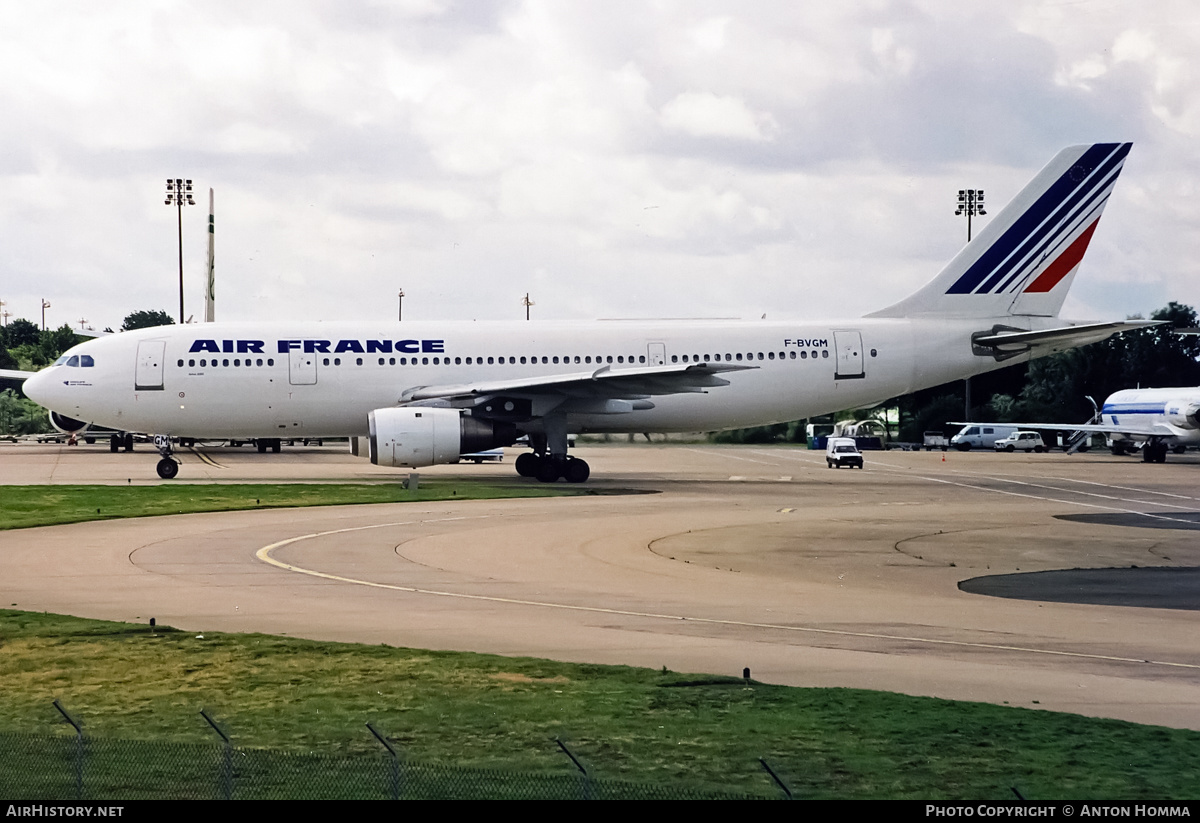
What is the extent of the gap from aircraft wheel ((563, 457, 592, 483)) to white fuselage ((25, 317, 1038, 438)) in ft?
4.96

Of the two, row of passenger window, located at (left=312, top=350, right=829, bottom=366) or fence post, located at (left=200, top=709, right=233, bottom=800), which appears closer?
fence post, located at (left=200, top=709, right=233, bottom=800)

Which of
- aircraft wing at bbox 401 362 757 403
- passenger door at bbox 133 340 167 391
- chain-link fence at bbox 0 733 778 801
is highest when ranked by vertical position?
passenger door at bbox 133 340 167 391

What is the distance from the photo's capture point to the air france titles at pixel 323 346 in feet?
130

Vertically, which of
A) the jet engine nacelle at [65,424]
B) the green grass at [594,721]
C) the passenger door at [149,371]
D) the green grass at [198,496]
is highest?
the passenger door at [149,371]

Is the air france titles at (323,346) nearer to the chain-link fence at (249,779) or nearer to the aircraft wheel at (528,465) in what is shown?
the aircraft wheel at (528,465)

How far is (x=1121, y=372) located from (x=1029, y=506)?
68169mm

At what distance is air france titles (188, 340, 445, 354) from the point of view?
39.8 meters

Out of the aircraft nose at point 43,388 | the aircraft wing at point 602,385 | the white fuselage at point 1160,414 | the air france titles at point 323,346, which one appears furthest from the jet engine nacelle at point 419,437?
the white fuselage at point 1160,414

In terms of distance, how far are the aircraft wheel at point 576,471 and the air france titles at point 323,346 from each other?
5233 mm

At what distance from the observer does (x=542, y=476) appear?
4000cm

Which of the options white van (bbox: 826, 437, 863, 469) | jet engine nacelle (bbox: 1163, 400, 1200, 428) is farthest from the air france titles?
jet engine nacelle (bbox: 1163, 400, 1200, 428)

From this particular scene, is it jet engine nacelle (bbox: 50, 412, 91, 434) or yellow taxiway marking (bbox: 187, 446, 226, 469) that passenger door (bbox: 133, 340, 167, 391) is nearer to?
yellow taxiway marking (bbox: 187, 446, 226, 469)
